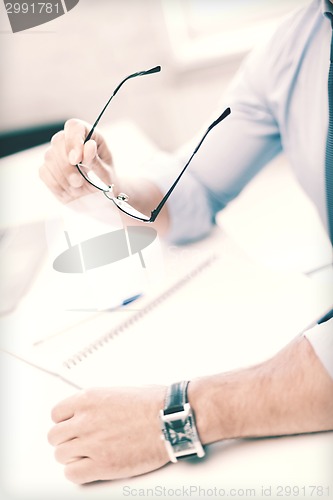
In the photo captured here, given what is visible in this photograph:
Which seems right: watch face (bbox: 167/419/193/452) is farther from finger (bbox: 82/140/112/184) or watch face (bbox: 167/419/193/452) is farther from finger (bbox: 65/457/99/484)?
finger (bbox: 82/140/112/184)

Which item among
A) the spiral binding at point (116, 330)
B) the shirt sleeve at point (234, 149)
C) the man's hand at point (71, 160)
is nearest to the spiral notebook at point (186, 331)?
the spiral binding at point (116, 330)

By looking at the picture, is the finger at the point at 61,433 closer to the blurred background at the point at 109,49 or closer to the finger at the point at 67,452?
the finger at the point at 67,452

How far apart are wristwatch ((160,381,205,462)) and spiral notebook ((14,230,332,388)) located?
0.02 meters

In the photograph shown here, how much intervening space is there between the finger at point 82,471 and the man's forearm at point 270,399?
8 cm

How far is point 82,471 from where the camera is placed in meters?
0.36

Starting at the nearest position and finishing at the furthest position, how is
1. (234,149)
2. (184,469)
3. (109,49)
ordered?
1. (184,469)
2. (109,49)
3. (234,149)

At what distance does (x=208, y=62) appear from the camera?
3.21 feet

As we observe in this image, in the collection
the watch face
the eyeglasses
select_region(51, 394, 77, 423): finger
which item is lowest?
the watch face

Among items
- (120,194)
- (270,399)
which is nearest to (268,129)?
(120,194)

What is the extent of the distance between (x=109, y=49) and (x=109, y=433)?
43 centimetres

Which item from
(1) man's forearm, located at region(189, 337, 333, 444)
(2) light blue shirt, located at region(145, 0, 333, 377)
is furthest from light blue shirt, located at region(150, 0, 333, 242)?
(1) man's forearm, located at region(189, 337, 333, 444)

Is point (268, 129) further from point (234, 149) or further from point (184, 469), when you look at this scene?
point (184, 469)

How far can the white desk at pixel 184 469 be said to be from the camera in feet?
1.11

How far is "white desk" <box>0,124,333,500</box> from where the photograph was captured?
0.34m
